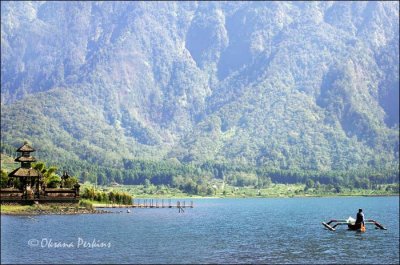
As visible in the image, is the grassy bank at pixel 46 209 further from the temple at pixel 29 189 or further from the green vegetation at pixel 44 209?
the temple at pixel 29 189

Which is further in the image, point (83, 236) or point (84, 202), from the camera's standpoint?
point (84, 202)

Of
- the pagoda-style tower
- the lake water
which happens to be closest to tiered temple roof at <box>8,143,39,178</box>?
Result: the pagoda-style tower

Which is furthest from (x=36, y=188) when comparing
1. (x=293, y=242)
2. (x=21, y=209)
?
(x=293, y=242)

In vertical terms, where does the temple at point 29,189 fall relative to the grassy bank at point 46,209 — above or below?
above

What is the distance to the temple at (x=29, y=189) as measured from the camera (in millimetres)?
181375

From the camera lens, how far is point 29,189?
7254 inches

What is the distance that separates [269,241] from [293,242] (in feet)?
14.5

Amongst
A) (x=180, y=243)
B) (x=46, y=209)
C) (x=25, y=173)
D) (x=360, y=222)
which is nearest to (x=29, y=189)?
(x=25, y=173)

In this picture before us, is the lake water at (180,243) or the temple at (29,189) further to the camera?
the temple at (29,189)

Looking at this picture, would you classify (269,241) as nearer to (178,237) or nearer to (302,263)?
(178,237)

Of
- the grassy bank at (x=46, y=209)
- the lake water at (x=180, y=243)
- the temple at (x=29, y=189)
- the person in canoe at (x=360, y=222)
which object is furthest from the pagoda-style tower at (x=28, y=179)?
the person in canoe at (x=360, y=222)

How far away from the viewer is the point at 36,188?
18588 centimetres

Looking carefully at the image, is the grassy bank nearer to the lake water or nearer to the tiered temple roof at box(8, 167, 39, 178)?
the tiered temple roof at box(8, 167, 39, 178)

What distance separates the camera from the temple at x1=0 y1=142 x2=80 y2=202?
181 metres
